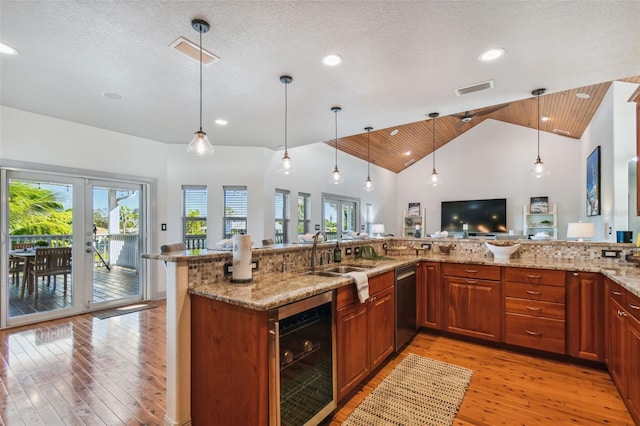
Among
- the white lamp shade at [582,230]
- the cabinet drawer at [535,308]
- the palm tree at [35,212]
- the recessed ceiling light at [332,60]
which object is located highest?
the recessed ceiling light at [332,60]

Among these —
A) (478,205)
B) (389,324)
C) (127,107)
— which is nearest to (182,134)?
(127,107)

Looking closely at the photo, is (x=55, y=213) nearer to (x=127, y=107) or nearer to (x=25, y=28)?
(x=127, y=107)

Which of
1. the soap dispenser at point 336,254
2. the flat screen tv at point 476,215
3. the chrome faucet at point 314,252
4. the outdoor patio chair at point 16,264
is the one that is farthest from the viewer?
the flat screen tv at point 476,215

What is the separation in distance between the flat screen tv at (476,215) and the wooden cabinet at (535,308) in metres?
6.65

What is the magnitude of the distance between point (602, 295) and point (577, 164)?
7.13 meters

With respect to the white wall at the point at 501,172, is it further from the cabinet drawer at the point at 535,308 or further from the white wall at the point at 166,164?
the cabinet drawer at the point at 535,308

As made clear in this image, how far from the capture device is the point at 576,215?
7.90m


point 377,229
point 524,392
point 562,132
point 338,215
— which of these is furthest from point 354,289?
point 562,132

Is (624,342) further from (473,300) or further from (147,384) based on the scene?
(147,384)

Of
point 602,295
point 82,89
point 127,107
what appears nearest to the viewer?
point 602,295

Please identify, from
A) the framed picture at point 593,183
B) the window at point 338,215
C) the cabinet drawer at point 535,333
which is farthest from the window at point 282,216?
the framed picture at point 593,183

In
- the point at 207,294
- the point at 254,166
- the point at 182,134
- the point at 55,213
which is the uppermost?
the point at 182,134

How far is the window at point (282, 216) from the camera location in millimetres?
6215

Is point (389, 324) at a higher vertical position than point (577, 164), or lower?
lower
